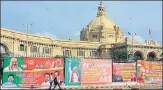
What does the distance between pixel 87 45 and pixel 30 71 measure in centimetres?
6781

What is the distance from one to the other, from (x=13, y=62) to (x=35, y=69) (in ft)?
7.59

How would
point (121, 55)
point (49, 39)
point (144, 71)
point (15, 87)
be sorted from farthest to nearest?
1. point (49, 39)
2. point (121, 55)
3. point (144, 71)
4. point (15, 87)

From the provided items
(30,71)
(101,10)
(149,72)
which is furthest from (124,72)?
(101,10)

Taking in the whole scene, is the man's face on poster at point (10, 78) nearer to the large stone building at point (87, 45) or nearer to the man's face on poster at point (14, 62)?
the man's face on poster at point (14, 62)

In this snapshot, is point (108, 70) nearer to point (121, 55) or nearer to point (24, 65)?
point (24, 65)

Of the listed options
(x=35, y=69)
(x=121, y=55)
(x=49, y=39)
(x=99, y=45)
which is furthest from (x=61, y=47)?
(x=35, y=69)

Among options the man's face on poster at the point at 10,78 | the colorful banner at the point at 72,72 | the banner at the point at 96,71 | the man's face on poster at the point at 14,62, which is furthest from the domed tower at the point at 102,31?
the man's face on poster at the point at 10,78

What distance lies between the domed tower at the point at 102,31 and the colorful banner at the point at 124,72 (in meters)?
68.4

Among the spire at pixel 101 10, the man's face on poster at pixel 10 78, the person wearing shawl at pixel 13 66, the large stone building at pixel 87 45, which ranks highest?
the spire at pixel 101 10

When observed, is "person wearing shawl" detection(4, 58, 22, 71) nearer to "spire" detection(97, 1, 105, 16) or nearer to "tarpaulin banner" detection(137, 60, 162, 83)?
"tarpaulin banner" detection(137, 60, 162, 83)

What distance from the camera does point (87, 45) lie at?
10488 centimetres

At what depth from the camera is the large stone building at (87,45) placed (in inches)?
3174

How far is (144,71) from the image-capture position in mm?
45750

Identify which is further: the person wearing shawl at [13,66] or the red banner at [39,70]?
the red banner at [39,70]
